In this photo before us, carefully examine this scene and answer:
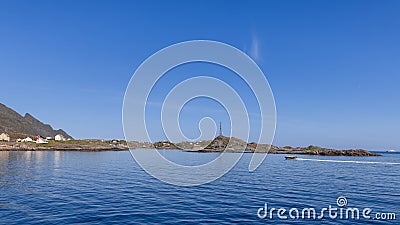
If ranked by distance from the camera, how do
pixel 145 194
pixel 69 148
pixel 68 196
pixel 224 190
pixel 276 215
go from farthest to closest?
1. pixel 69 148
2. pixel 224 190
3. pixel 145 194
4. pixel 68 196
5. pixel 276 215

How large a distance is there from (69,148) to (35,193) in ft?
579

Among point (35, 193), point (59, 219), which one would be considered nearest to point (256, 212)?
point (59, 219)

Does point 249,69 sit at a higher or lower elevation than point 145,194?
higher

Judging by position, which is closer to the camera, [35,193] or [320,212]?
[320,212]

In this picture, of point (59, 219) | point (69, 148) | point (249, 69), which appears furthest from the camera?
point (69, 148)

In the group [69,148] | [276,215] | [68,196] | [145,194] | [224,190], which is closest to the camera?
[276,215]

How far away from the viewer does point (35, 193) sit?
3297 cm

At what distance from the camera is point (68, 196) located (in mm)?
31266

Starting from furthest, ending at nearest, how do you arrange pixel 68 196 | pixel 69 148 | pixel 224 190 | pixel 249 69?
pixel 69 148
pixel 224 190
pixel 68 196
pixel 249 69

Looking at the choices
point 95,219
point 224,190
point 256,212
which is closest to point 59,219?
point 95,219

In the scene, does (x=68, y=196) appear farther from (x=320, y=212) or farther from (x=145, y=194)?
(x=320, y=212)

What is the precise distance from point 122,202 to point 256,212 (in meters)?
13.3

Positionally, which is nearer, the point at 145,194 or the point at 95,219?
the point at 95,219

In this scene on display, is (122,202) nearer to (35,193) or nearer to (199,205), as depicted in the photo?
(199,205)
